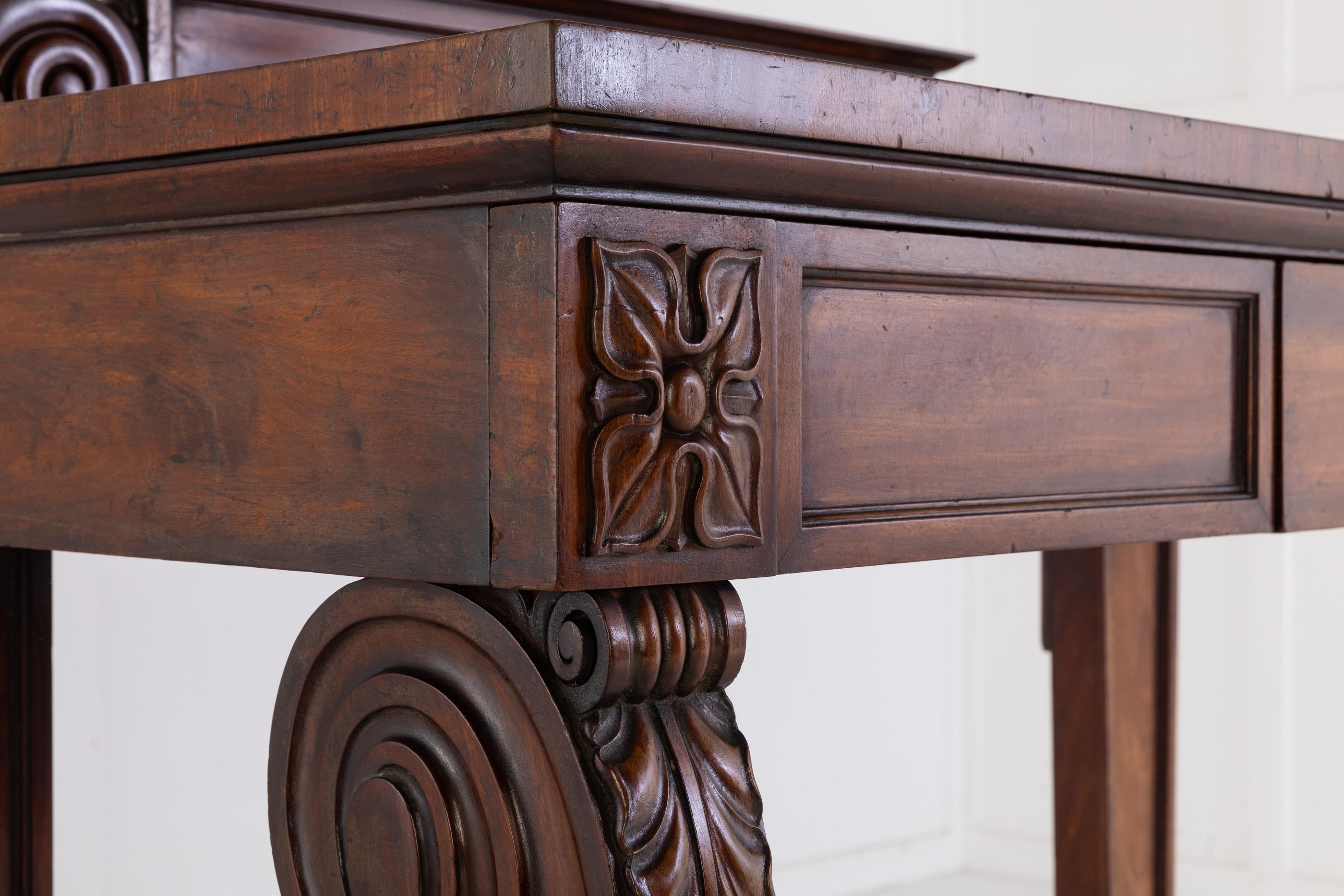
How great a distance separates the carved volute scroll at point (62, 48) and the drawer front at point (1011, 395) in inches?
23.3

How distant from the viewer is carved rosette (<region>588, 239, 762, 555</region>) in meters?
0.56

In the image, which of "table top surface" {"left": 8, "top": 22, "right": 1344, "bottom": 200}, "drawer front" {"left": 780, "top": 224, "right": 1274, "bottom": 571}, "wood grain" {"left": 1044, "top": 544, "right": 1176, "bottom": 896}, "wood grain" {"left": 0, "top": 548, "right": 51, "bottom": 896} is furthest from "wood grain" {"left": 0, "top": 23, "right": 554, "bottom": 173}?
"wood grain" {"left": 1044, "top": 544, "right": 1176, "bottom": 896}

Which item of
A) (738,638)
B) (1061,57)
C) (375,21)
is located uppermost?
(1061,57)

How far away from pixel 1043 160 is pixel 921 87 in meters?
0.08

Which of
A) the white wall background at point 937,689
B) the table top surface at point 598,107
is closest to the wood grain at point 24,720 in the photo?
the table top surface at point 598,107

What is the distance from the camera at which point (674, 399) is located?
1.89 feet

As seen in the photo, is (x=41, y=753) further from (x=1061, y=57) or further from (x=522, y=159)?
(x=1061, y=57)

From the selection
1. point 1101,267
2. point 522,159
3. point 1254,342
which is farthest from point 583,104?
point 1254,342

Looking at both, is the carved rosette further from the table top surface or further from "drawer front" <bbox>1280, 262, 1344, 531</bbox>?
"drawer front" <bbox>1280, 262, 1344, 531</bbox>

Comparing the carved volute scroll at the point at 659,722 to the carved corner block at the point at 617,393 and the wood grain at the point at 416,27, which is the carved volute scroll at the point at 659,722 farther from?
the wood grain at the point at 416,27

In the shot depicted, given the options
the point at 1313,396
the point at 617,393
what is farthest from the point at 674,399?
the point at 1313,396

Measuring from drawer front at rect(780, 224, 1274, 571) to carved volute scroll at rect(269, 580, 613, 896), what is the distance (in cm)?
12

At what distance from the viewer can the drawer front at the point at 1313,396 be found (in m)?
0.90

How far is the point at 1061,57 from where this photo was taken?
2551 millimetres
